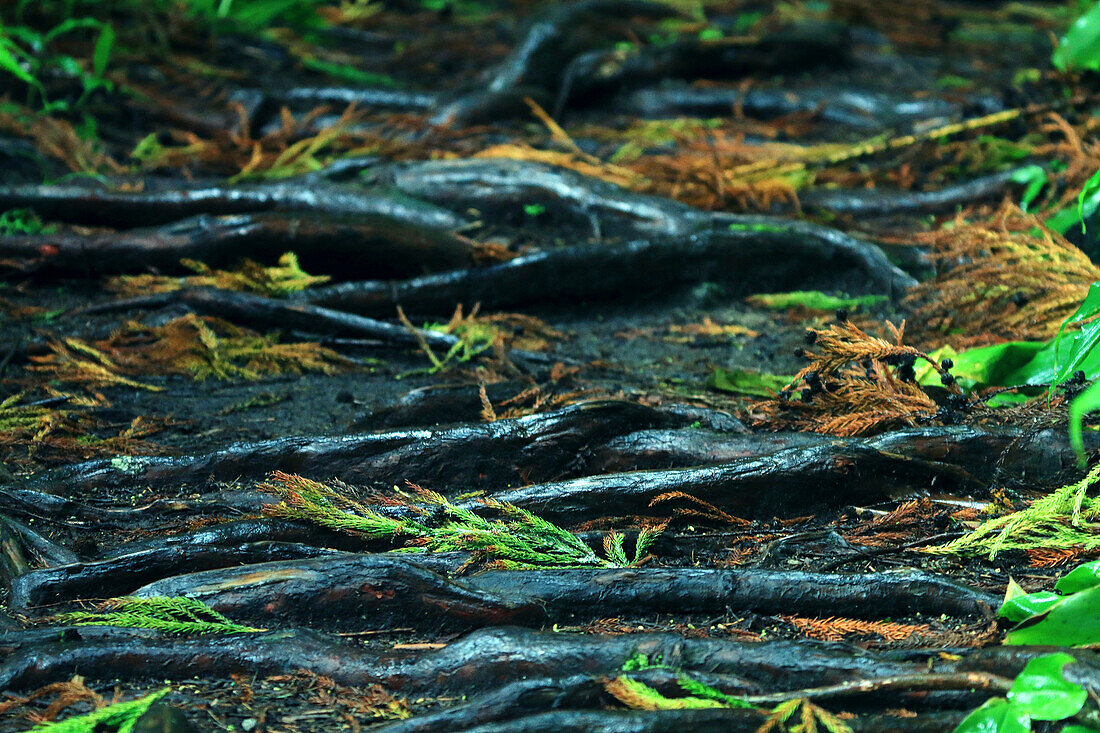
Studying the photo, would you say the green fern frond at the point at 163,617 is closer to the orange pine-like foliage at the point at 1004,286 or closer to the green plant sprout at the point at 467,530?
the green plant sprout at the point at 467,530

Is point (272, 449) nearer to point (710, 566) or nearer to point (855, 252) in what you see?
point (710, 566)

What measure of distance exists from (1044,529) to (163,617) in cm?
251

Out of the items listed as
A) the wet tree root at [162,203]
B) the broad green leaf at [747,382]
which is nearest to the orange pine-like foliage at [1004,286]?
the broad green leaf at [747,382]

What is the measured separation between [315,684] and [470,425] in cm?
126

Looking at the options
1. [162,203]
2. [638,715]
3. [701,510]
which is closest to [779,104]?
[162,203]

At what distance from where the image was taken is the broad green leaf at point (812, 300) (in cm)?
520

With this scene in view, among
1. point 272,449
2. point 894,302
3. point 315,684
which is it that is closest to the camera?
point 315,684

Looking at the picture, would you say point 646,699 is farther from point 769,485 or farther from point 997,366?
point 997,366

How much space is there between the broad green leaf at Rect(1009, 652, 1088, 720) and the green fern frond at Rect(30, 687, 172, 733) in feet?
6.16

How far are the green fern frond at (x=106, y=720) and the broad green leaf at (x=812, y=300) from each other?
4.25 m

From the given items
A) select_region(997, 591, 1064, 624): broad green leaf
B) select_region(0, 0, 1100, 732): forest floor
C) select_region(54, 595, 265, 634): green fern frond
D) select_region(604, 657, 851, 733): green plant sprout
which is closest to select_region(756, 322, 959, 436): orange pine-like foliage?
select_region(0, 0, 1100, 732): forest floor

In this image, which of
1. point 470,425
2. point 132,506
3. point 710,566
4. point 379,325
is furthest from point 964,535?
point 379,325

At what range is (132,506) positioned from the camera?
2.91m

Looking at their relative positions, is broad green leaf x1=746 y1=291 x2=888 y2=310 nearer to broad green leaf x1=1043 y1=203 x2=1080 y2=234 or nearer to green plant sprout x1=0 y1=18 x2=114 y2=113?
broad green leaf x1=1043 y1=203 x2=1080 y2=234
